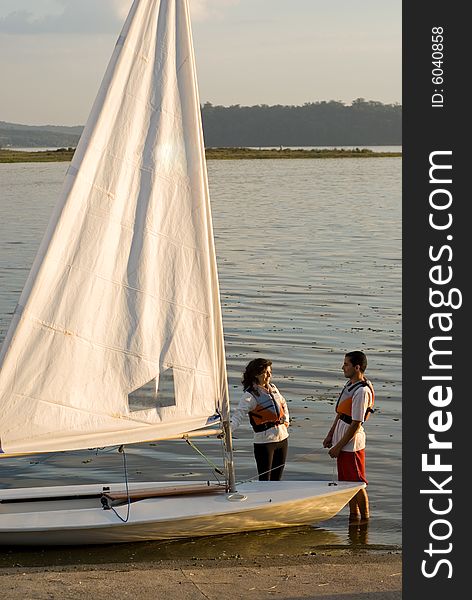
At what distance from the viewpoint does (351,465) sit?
11492mm

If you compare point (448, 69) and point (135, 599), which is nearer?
point (135, 599)

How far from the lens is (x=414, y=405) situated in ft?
28.7

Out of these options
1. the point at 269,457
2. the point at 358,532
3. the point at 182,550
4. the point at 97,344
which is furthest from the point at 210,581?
the point at 358,532

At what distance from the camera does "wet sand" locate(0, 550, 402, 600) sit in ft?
27.9

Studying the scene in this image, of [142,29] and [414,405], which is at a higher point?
[142,29]

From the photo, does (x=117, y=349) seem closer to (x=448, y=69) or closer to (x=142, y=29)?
(x=142, y=29)

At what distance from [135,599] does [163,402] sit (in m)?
2.64

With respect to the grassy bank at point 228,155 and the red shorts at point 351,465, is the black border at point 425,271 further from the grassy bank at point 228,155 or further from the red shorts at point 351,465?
the grassy bank at point 228,155

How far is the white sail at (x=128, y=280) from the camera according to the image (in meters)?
10.4

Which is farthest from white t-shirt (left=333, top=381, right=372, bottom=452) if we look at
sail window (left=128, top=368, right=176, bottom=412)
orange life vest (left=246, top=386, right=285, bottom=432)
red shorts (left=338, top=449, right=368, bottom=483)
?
sail window (left=128, top=368, right=176, bottom=412)

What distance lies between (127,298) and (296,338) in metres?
11.9

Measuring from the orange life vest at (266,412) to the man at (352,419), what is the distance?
1.83 feet

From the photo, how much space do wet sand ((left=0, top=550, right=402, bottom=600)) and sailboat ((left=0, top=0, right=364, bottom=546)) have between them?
1.17 metres

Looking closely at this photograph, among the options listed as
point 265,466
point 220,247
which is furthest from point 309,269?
point 265,466
